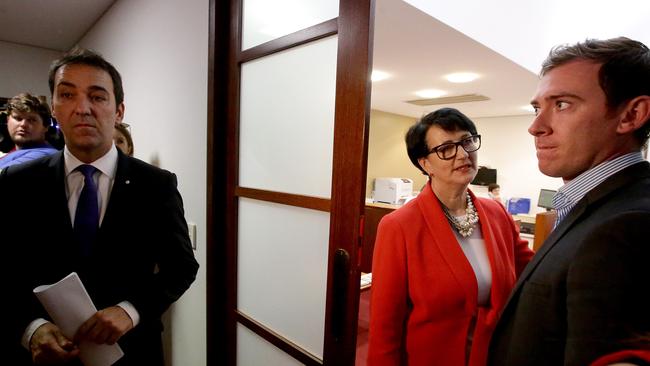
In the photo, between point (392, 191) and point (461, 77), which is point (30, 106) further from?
point (392, 191)

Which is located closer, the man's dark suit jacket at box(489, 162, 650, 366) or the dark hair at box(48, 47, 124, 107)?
the man's dark suit jacket at box(489, 162, 650, 366)

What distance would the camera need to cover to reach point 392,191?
17.1 feet

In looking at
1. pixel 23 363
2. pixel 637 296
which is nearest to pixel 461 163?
pixel 637 296

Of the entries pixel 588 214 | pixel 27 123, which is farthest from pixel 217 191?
pixel 27 123

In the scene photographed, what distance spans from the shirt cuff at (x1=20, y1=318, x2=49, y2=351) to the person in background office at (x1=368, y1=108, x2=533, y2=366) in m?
1.05

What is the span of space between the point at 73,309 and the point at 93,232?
0.25 metres

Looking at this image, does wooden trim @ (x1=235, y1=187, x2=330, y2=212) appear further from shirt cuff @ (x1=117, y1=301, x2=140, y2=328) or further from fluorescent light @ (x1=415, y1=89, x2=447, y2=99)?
fluorescent light @ (x1=415, y1=89, x2=447, y2=99)

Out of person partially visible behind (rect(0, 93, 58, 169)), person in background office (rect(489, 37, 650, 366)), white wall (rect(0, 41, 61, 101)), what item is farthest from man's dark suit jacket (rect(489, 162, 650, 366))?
white wall (rect(0, 41, 61, 101))

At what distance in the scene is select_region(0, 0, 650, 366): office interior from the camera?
153cm

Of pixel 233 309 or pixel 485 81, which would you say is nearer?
pixel 233 309

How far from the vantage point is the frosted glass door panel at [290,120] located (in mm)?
1115

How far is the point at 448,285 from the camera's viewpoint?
102 centimetres

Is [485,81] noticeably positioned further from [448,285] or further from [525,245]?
[448,285]

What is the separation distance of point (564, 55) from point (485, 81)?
3.66 metres
